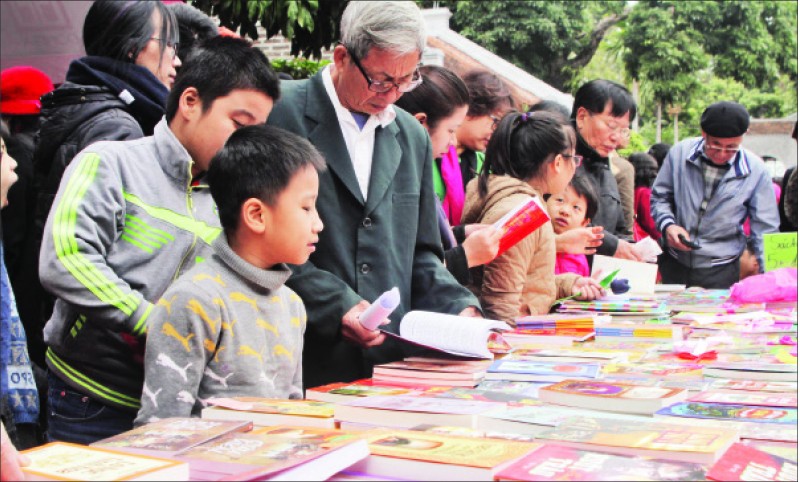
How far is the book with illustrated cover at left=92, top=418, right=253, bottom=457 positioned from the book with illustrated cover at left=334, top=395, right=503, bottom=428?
0.24 metres

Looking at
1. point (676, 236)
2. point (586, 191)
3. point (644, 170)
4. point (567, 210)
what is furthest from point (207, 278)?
point (644, 170)

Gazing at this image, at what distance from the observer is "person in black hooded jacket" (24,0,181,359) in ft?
7.70

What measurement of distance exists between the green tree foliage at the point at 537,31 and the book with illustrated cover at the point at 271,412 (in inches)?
986

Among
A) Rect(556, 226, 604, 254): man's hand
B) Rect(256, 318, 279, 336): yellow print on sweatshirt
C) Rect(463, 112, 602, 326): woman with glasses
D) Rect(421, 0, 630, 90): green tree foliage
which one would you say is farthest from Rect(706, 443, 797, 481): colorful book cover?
Rect(421, 0, 630, 90): green tree foliage

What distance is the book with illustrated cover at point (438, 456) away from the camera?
3.64ft

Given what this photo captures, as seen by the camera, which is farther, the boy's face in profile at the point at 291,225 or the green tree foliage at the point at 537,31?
the green tree foliage at the point at 537,31

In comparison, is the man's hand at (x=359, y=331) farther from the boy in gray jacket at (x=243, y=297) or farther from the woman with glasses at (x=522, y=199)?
the woman with glasses at (x=522, y=199)

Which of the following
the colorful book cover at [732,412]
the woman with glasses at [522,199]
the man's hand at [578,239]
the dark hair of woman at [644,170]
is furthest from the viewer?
the dark hair of woman at [644,170]

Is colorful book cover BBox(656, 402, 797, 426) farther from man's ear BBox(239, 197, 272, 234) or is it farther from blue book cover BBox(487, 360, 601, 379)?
man's ear BBox(239, 197, 272, 234)

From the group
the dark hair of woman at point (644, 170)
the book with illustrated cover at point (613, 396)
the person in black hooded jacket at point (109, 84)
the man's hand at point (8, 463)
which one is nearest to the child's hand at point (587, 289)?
the book with illustrated cover at point (613, 396)

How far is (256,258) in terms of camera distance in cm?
186

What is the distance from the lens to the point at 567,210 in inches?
156

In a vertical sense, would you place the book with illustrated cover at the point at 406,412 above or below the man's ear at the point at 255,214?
below

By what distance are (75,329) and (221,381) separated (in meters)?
0.40
